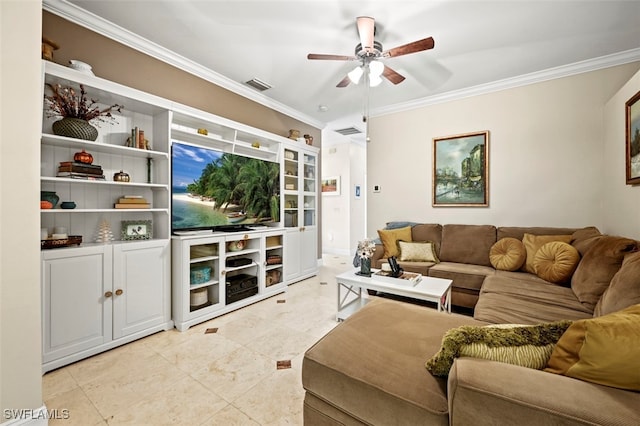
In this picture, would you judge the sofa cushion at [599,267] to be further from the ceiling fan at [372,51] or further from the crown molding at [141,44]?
the crown molding at [141,44]

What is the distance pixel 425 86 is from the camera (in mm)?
3545

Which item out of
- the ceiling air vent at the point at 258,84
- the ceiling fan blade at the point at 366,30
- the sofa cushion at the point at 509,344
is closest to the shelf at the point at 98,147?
the ceiling air vent at the point at 258,84

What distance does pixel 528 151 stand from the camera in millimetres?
3361

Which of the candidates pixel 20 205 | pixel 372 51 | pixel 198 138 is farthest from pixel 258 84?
pixel 20 205

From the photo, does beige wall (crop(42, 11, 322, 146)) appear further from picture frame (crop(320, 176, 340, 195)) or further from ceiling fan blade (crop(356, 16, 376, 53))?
picture frame (crop(320, 176, 340, 195))

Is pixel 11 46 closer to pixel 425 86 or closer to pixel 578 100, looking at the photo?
pixel 425 86

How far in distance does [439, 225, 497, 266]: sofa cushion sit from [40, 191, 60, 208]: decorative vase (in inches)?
154

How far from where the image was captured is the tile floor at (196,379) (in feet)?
4.94

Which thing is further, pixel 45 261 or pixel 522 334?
pixel 45 261

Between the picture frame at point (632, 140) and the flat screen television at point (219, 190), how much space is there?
3.58 m

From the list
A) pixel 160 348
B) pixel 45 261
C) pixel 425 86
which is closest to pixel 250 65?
pixel 425 86

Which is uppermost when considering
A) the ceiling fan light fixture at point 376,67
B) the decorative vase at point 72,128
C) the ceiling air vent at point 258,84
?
the ceiling air vent at point 258,84

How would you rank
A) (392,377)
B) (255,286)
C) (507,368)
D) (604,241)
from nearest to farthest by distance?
(507,368) → (392,377) → (604,241) → (255,286)

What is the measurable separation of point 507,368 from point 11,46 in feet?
8.20
